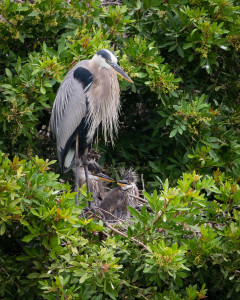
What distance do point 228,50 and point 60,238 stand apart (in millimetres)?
2489

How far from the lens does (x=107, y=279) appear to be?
3137mm

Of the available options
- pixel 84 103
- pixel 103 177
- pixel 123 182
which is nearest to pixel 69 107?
pixel 84 103

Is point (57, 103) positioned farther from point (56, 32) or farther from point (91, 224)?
point (91, 224)

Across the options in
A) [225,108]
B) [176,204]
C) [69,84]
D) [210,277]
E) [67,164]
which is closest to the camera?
[176,204]

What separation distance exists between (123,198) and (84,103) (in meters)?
0.92

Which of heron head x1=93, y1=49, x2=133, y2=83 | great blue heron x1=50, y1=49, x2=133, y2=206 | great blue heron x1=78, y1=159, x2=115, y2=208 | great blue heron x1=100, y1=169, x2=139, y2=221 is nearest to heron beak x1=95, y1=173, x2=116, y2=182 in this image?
great blue heron x1=78, y1=159, x2=115, y2=208

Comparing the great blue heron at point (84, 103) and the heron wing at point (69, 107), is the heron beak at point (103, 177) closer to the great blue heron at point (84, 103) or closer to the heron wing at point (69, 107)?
the great blue heron at point (84, 103)

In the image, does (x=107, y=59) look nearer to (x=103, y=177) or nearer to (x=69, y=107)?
(x=69, y=107)

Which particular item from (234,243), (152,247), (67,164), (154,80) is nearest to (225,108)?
(154,80)

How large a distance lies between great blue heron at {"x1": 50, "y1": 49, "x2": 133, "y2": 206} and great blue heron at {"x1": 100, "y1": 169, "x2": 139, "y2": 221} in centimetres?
51

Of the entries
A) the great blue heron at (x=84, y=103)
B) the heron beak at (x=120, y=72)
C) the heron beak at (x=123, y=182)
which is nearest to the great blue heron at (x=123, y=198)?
the heron beak at (x=123, y=182)

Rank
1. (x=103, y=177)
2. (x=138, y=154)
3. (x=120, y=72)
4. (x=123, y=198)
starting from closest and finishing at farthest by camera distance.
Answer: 1. (x=120, y=72)
2. (x=123, y=198)
3. (x=138, y=154)
4. (x=103, y=177)

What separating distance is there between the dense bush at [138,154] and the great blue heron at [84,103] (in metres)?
0.13

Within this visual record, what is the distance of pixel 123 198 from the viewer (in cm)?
495
